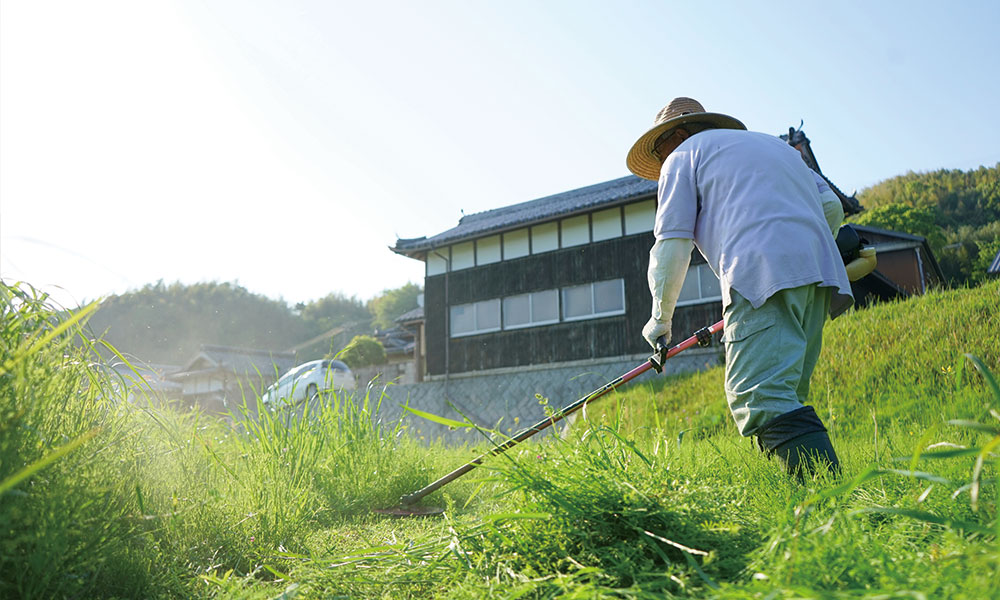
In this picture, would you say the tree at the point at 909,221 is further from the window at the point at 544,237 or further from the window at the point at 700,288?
the window at the point at 544,237

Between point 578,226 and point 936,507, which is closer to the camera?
point 936,507

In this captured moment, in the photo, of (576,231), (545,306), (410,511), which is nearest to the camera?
(410,511)

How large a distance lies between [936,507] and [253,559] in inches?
71.5

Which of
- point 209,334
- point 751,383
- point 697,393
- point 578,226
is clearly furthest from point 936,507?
point 209,334

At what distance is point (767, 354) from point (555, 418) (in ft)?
2.72

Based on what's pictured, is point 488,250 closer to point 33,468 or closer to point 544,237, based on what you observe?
point 544,237

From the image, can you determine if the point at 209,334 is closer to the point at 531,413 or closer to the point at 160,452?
the point at 531,413

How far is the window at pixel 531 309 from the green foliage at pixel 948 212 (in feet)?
43.2

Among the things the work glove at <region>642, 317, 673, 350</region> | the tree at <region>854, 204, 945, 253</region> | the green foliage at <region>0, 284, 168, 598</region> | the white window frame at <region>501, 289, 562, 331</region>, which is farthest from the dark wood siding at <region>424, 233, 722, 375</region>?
the green foliage at <region>0, 284, 168, 598</region>

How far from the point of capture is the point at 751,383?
232cm

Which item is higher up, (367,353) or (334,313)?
(334,313)

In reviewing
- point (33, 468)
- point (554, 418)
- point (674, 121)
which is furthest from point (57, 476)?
point (674, 121)

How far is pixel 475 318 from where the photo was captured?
17.3m

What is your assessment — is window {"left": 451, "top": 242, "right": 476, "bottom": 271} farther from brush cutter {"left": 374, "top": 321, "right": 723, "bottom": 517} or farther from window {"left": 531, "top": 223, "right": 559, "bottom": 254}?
brush cutter {"left": 374, "top": 321, "right": 723, "bottom": 517}
